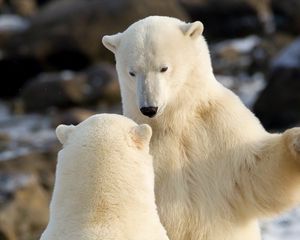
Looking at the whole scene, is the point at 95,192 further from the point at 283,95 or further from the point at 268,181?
the point at 283,95

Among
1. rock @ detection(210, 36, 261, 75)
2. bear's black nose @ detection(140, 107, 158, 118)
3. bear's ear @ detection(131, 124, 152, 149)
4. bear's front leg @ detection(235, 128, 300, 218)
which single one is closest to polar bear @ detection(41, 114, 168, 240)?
bear's ear @ detection(131, 124, 152, 149)

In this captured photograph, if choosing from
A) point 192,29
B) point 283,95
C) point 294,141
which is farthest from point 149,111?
point 283,95

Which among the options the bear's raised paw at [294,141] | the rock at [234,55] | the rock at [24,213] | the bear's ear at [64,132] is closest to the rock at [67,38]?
the rock at [234,55]

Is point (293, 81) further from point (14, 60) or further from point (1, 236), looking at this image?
point (14, 60)

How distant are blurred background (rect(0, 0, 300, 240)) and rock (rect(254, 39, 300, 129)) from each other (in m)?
0.02

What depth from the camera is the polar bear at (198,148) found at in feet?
12.4

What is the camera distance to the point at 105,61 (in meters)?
19.8

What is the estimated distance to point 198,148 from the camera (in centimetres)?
386

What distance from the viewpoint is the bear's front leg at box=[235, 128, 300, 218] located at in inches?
151

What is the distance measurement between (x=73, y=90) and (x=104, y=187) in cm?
1323

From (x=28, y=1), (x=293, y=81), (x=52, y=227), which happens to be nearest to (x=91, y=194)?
(x=52, y=227)

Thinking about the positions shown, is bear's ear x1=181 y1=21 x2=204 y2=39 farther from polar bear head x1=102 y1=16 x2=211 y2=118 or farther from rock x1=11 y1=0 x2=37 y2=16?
rock x1=11 y1=0 x2=37 y2=16

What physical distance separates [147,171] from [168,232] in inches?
21.7

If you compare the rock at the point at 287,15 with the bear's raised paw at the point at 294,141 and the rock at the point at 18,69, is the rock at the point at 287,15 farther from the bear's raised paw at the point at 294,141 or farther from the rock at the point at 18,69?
the bear's raised paw at the point at 294,141
